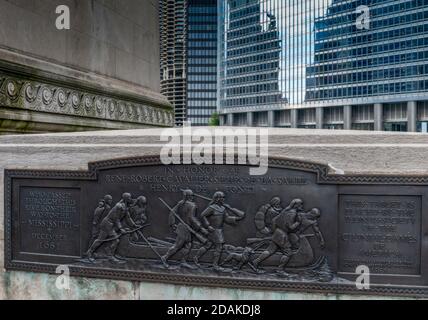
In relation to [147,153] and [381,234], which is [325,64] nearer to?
[147,153]

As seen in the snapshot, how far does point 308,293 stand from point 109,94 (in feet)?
27.2

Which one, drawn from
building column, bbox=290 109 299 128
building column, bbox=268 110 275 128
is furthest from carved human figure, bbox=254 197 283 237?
building column, bbox=268 110 275 128

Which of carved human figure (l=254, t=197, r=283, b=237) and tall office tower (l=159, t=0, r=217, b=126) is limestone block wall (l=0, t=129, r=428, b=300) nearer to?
carved human figure (l=254, t=197, r=283, b=237)

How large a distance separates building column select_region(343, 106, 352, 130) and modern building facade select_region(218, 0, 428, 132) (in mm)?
170

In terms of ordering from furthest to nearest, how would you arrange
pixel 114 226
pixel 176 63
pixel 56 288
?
pixel 176 63
pixel 56 288
pixel 114 226

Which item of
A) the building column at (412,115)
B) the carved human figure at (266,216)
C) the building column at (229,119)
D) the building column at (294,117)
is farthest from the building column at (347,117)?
the carved human figure at (266,216)

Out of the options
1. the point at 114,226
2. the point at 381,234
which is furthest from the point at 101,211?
the point at 381,234

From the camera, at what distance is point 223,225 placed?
6.52m

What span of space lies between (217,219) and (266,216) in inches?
25.1

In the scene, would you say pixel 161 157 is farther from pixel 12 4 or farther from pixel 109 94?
pixel 109 94

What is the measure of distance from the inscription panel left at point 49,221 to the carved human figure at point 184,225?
141 cm

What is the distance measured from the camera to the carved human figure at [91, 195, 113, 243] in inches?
270

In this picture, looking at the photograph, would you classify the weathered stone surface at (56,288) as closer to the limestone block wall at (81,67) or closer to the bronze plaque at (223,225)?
the bronze plaque at (223,225)

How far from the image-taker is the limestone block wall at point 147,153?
6.01 meters
